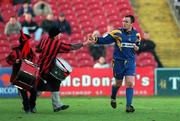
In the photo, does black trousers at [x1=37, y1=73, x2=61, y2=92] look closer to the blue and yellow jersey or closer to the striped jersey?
the striped jersey

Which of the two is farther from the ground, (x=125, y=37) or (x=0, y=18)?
(x=0, y=18)

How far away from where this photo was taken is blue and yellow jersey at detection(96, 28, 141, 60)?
15539 mm

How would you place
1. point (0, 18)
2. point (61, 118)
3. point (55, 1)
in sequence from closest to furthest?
point (61, 118), point (0, 18), point (55, 1)

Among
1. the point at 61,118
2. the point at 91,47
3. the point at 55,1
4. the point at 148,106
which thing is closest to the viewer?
the point at 61,118

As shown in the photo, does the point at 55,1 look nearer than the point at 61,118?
No

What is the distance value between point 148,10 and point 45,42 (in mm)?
15107

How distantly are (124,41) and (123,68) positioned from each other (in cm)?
61

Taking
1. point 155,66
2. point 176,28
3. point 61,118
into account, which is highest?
point 176,28

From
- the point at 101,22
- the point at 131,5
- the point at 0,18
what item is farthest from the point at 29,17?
the point at 131,5

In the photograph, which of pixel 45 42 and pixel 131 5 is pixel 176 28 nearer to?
pixel 131 5

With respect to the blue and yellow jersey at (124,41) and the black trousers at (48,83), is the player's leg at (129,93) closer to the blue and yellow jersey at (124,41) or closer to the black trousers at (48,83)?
the blue and yellow jersey at (124,41)

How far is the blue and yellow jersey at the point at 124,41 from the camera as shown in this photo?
15539mm

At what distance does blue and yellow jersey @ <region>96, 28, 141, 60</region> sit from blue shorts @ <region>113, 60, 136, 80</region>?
0.31 feet

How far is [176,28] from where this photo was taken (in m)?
28.7
